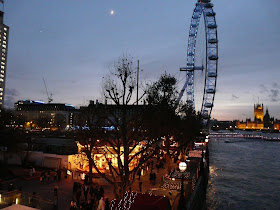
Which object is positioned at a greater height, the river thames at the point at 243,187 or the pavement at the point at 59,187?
the pavement at the point at 59,187

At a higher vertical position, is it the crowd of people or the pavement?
the crowd of people

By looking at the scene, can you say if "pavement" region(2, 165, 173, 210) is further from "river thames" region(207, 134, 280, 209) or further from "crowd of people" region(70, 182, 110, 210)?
"river thames" region(207, 134, 280, 209)

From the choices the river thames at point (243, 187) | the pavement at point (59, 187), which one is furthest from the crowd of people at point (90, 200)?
the river thames at point (243, 187)

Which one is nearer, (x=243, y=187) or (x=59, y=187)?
(x=59, y=187)

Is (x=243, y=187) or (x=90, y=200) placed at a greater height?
(x=90, y=200)

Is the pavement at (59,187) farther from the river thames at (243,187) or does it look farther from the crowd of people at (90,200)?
the river thames at (243,187)

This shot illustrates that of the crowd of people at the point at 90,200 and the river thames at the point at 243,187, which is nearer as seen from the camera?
the crowd of people at the point at 90,200

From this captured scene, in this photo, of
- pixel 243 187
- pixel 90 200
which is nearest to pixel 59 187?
pixel 90 200

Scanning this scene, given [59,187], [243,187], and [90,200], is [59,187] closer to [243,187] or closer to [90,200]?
[90,200]

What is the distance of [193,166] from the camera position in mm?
23391

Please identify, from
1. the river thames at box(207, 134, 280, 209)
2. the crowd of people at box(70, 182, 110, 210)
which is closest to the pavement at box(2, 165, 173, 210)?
the crowd of people at box(70, 182, 110, 210)

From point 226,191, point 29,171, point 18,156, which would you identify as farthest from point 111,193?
point 226,191

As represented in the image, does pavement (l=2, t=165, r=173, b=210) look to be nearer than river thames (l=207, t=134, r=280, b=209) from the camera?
Yes

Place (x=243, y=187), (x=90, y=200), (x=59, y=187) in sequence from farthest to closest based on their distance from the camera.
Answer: (x=243, y=187), (x=59, y=187), (x=90, y=200)
